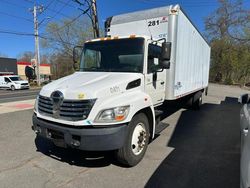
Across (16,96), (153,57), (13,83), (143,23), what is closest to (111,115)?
(153,57)

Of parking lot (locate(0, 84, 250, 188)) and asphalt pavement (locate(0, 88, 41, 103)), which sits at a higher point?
parking lot (locate(0, 84, 250, 188))

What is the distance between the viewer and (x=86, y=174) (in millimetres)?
3959

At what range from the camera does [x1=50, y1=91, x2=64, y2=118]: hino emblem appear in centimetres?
394

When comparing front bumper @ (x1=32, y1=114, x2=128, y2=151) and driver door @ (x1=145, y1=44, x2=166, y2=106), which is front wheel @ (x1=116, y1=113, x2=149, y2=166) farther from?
driver door @ (x1=145, y1=44, x2=166, y2=106)

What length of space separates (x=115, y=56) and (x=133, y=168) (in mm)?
2452

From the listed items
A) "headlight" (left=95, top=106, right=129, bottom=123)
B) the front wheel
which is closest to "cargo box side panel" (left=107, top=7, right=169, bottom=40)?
the front wheel

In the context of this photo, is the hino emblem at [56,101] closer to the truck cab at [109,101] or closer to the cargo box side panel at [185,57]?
the truck cab at [109,101]

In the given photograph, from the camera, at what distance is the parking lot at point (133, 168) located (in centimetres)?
369

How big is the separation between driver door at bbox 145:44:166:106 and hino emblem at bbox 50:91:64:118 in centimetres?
187

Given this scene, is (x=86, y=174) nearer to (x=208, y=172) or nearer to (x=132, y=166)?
(x=132, y=166)

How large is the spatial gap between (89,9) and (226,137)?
14.2 metres

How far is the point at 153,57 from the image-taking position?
5082 mm

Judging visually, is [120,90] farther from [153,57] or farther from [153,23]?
[153,23]

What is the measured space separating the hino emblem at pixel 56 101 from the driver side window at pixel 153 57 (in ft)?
6.60
